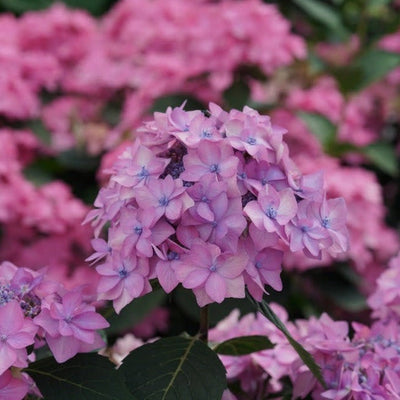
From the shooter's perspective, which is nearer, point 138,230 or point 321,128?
point 138,230

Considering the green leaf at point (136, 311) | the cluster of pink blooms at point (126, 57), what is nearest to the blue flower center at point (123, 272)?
the green leaf at point (136, 311)

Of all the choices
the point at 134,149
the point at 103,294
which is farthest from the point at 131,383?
the point at 134,149

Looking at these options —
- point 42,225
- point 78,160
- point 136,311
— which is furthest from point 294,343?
point 78,160

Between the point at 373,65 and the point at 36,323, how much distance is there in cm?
139

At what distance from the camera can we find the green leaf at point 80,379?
0.70 metres

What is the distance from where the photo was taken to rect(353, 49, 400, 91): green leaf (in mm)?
1877

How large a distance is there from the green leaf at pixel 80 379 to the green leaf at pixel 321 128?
116 centimetres

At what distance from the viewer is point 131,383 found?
0.73 metres

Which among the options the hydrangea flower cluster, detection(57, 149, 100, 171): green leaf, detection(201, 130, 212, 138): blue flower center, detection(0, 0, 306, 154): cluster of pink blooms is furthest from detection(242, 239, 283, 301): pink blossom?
detection(57, 149, 100, 171): green leaf

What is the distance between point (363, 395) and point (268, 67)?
108cm

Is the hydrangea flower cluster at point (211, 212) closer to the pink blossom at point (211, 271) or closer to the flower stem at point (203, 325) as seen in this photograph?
the pink blossom at point (211, 271)

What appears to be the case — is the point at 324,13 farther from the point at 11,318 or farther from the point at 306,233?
the point at 11,318

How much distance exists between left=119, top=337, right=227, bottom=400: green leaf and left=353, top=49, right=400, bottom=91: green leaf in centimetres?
125

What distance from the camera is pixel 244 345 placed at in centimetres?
86
